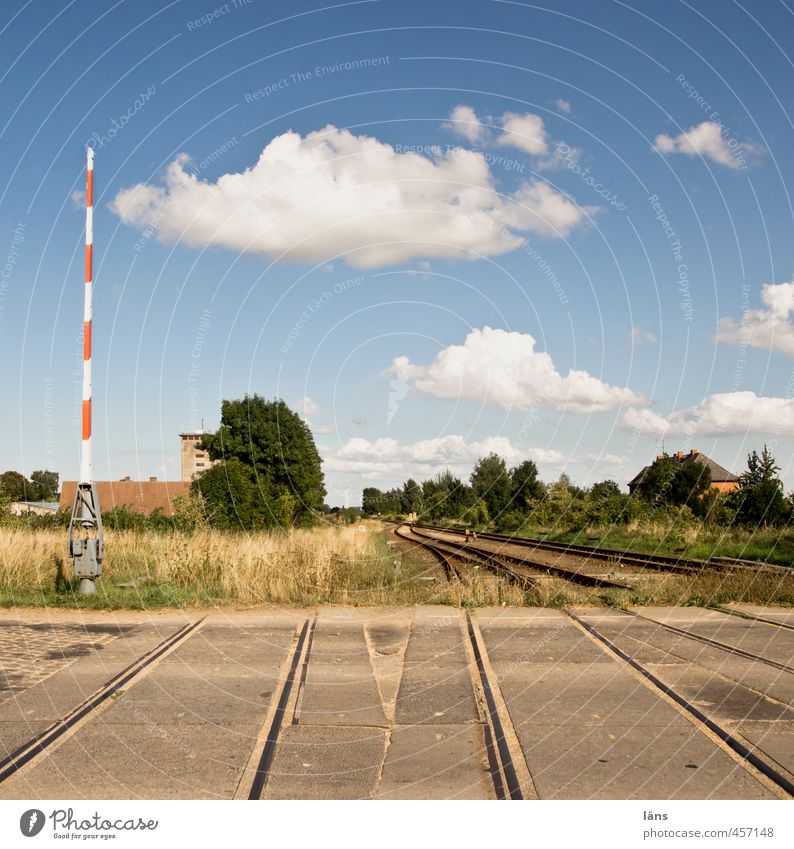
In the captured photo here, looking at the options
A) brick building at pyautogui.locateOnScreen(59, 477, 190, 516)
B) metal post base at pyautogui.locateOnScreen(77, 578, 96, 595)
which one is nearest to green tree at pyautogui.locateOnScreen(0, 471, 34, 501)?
brick building at pyautogui.locateOnScreen(59, 477, 190, 516)

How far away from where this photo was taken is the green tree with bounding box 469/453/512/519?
5600 cm

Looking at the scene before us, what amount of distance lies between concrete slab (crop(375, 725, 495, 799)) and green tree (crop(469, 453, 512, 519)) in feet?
156

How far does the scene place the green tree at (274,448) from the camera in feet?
151

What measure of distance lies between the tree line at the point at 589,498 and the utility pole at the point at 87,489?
21.5 meters

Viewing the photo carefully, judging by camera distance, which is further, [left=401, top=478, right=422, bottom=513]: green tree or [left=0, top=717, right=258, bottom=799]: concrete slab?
[left=401, top=478, right=422, bottom=513]: green tree

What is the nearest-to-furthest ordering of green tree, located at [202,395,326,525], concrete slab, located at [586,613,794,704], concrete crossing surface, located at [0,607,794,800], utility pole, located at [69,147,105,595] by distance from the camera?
concrete crossing surface, located at [0,607,794,800], concrete slab, located at [586,613,794,704], utility pole, located at [69,147,105,595], green tree, located at [202,395,326,525]

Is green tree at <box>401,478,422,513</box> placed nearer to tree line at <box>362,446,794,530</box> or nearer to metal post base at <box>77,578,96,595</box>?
tree line at <box>362,446,794,530</box>

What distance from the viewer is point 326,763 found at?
16.3ft

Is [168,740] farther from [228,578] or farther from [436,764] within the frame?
[228,578]

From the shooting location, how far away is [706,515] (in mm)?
32625

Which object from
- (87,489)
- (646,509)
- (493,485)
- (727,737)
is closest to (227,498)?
(87,489)

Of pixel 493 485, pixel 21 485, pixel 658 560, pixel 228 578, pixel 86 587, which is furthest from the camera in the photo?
pixel 21 485

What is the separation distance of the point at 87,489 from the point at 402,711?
7165 millimetres
